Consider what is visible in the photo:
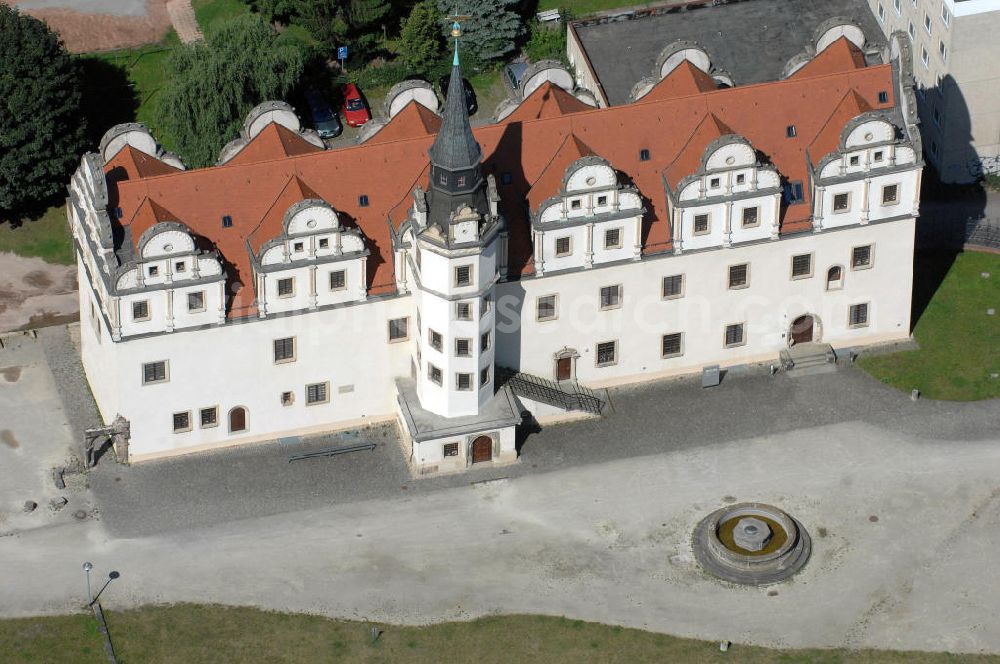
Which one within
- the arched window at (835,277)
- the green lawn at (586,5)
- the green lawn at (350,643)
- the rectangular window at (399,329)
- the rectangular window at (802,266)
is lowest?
the green lawn at (350,643)

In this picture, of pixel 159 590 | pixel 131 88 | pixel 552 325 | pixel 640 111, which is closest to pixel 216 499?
pixel 159 590

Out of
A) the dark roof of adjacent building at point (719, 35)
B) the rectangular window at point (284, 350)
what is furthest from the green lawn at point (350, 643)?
the dark roof of adjacent building at point (719, 35)

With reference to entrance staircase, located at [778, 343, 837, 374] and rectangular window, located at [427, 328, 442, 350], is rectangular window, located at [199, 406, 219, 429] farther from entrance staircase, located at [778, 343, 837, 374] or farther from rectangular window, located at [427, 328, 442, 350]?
entrance staircase, located at [778, 343, 837, 374]

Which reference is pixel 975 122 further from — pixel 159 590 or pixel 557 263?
pixel 159 590

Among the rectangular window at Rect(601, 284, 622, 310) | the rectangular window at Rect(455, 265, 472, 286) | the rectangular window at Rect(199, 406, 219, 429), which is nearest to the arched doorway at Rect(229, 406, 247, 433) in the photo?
the rectangular window at Rect(199, 406, 219, 429)

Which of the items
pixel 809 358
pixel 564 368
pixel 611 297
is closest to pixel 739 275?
pixel 809 358

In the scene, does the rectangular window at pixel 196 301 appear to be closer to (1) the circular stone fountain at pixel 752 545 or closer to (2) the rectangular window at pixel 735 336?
(1) the circular stone fountain at pixel 752 545
